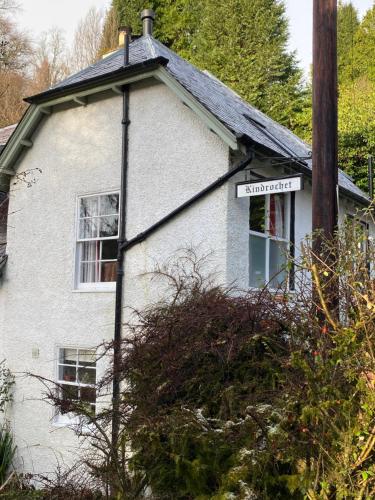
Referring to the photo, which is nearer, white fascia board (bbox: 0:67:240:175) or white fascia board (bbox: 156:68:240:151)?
white fascia board (bbox: 156:68:240:151)

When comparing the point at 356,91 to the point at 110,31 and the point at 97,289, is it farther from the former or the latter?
the point at 97,289

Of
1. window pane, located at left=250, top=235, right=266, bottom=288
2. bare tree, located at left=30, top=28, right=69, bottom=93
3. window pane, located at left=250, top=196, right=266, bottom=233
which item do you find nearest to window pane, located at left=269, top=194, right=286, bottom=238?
window pane, located at left=250, top=196, right=266, bottom=233

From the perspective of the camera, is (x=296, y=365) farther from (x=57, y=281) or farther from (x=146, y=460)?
(x=57, y=281)

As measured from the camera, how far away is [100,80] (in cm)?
990

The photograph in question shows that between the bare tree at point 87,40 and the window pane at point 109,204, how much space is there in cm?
2924

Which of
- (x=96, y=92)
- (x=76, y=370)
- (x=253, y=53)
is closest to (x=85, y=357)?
(x=76, y=370)

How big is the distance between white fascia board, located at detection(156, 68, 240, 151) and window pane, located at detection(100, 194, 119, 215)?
2.27m

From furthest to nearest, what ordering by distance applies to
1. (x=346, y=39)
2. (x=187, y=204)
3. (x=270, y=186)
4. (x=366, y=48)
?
(x=346, y=39)
(x=366, y=48)
(x=187, y=204)
(x=270, y=186)

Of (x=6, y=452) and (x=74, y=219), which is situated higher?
(x=74, y=219)

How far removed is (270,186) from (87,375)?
4929 mm

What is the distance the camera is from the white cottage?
8.93 meters

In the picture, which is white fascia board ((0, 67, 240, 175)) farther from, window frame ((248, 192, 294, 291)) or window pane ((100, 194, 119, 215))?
window pane ((100, 194, 119, 215))

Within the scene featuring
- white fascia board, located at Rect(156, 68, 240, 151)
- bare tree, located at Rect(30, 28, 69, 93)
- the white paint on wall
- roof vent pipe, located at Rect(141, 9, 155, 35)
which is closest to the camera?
white fascia board, located at Rect(156, 68, 240, 151)

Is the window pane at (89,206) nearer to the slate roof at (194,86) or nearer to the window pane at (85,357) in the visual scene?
the slate roof at (194,86)
